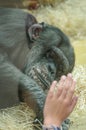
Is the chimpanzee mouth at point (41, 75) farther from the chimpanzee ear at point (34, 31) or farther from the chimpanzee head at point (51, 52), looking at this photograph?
the chimpanzee ear at point (34, 31)

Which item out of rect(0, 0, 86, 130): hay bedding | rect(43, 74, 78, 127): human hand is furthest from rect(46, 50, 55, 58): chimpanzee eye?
rect(43, 74, 78, 127): human hand

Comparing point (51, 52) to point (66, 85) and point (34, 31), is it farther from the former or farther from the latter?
point (66, 85)

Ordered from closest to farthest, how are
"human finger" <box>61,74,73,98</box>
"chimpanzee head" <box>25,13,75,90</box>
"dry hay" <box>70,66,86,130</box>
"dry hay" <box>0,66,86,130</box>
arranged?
"human finger" <box>61,74,73,98</box> → "dry hay" <box>0,66,86,130</box> → "dry hay" <box>70,66,86,130</box> → "chimpanzee head" <box>25,13,75,90</box>

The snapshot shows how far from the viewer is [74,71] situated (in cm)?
387

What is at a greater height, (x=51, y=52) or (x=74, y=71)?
(x=51, y=52)

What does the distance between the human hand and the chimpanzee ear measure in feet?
2.91

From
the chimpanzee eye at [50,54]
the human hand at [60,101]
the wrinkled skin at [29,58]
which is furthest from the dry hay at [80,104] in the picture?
the human hand at [60,101]

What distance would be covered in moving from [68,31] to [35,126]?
115 inches

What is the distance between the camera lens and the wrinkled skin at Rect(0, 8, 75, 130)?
2656mm

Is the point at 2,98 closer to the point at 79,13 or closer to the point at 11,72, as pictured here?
the point at 11,72

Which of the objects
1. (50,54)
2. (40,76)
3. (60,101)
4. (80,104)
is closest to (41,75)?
(40,76)

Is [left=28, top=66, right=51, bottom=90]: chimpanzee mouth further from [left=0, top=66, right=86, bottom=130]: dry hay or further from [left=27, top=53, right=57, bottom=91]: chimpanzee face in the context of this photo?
[left=0, top=66, right=86, bottom=130]: dry hay

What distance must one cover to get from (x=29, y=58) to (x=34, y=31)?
212mm

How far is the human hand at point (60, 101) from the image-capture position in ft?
7.07
